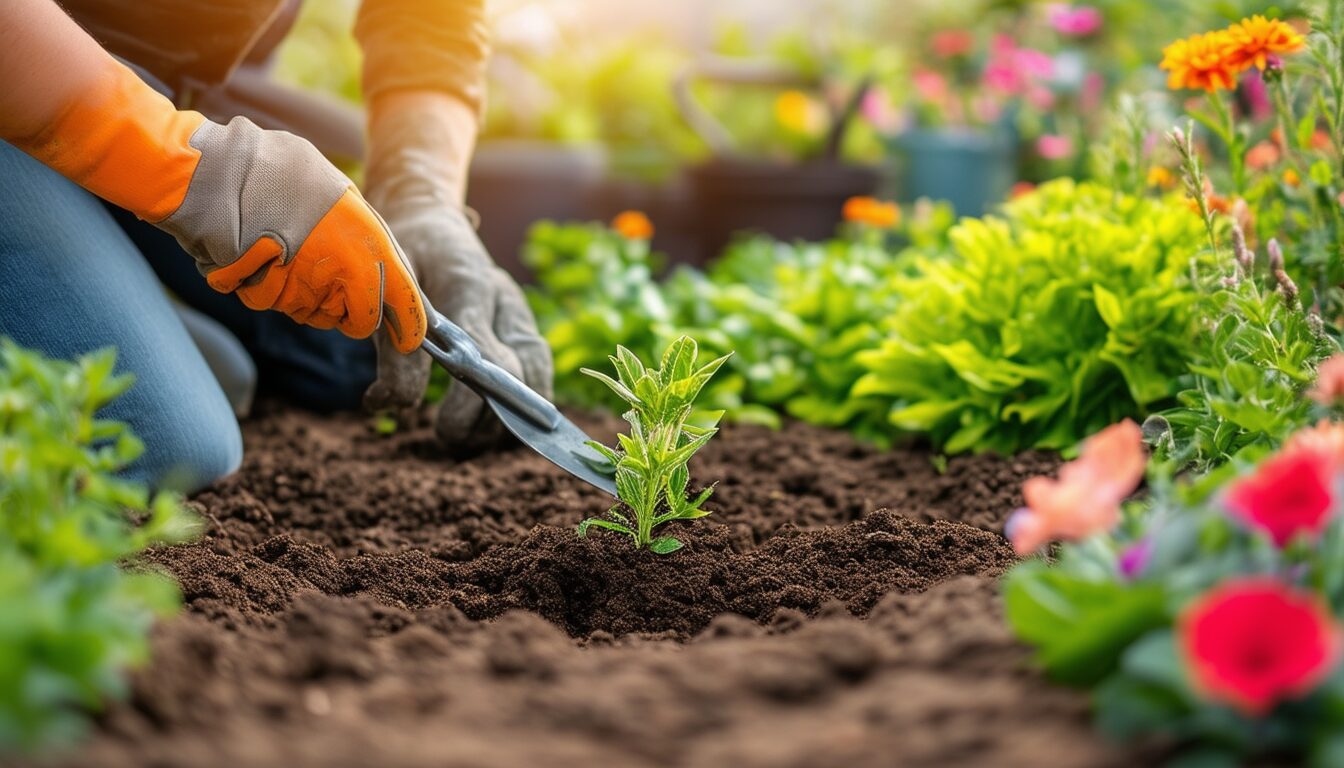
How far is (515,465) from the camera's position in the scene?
7.59 feet

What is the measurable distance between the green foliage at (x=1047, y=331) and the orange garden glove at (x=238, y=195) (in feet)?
3.43

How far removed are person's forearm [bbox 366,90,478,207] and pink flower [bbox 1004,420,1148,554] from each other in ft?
5.53

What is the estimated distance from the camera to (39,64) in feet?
5.26

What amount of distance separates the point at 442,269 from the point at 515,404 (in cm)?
55

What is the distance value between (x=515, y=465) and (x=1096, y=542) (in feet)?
4.71

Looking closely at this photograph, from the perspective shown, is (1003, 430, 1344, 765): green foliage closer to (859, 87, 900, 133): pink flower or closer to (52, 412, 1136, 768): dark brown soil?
(52, 412, 1136, 768): dark brown soil

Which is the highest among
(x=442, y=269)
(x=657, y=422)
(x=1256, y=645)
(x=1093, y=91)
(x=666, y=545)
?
(x=1093, y=91)

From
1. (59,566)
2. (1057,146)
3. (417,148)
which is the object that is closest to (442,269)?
(417,148)

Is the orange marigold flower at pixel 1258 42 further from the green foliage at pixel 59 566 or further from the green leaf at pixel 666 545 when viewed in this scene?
the green foliage at pixel 59 566

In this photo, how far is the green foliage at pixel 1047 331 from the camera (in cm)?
207

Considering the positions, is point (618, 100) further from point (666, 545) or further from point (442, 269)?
point (666, 545)

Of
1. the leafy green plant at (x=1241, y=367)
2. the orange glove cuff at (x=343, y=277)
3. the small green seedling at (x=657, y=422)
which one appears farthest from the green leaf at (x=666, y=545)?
the leafy green plant at (x=1241, y=367)

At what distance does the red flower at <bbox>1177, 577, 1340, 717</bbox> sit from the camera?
75 cm

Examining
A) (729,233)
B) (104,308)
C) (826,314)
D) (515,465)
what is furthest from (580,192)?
(104,308)
